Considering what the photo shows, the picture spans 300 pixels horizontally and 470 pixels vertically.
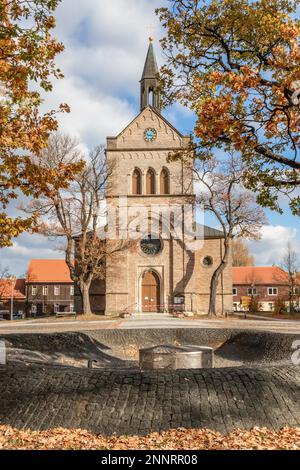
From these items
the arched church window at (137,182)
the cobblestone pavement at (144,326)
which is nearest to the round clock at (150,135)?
the arched church window at (137,182)

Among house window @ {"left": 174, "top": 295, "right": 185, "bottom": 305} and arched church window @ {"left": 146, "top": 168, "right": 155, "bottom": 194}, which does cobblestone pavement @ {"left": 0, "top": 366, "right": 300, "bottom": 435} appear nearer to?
house window @ {"left": 174, "top": 295, "right": 185, "bottom": 305}

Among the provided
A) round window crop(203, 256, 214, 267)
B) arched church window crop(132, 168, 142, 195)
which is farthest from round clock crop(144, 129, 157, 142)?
round window crop(203, 256, 214, 267)

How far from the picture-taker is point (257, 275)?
67750 millimetres

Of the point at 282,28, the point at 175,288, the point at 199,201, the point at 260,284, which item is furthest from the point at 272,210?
the point at 260,284

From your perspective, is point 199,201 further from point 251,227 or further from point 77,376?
point 77,376

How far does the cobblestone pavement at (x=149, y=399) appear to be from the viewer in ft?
20.2

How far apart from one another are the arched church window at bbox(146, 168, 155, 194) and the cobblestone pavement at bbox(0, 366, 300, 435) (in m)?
31.7

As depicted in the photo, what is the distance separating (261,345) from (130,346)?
15.8ft

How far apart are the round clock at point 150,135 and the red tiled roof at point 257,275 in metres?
34.4

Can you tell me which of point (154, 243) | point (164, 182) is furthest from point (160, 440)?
point (164, 182)

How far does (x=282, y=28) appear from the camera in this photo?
8.42 metres

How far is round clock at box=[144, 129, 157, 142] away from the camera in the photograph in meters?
38.9

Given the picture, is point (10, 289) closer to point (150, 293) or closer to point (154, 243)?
point (150, 293)

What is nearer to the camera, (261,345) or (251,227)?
(261,345)
